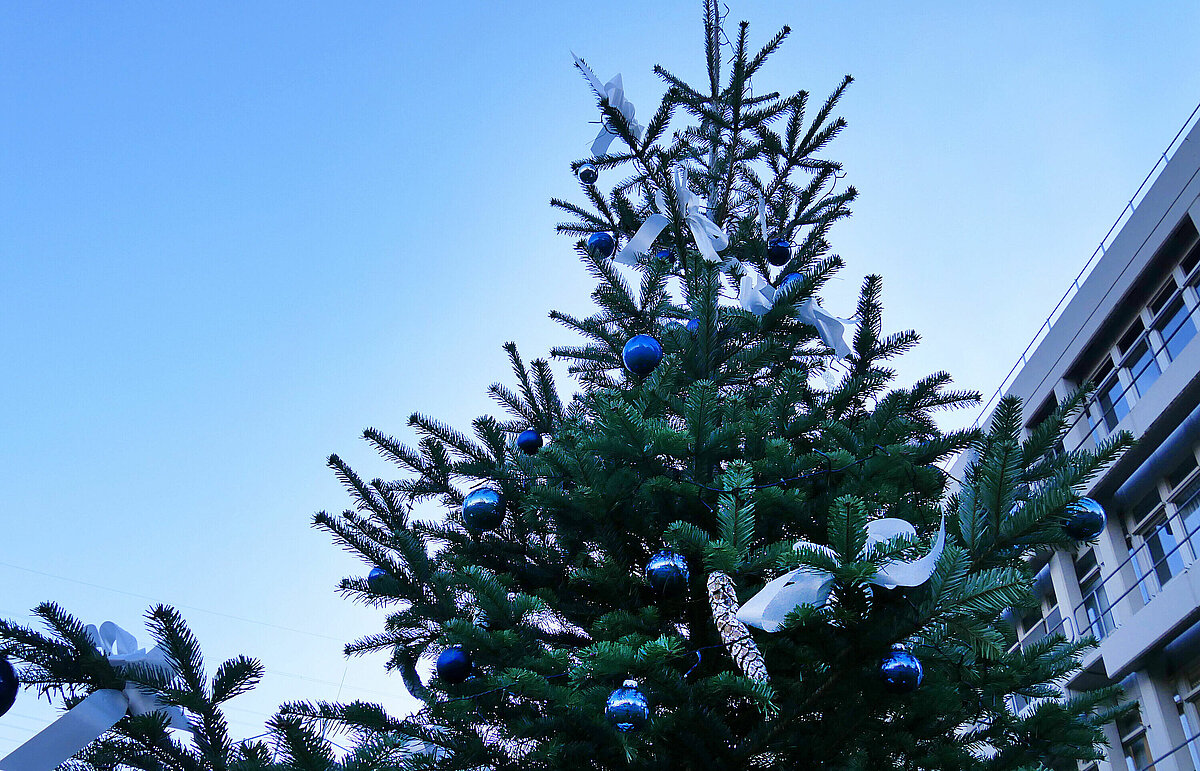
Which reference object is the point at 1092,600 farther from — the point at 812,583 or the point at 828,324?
the point at 812,583

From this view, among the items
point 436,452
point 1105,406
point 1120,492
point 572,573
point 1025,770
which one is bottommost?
point 1025,770

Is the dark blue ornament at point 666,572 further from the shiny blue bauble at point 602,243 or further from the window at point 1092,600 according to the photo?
the window at point 1092,600

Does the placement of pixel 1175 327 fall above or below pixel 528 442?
above

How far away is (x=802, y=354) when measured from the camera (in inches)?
170

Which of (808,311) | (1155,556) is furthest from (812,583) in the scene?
(1155,556)

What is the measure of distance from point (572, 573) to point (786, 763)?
978mm

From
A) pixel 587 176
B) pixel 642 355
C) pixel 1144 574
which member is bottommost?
pixel 642 355

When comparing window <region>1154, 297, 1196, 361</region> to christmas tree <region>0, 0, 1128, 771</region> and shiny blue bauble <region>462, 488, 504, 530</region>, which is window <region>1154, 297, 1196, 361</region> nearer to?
christmas tree <region>0, 0, 1128, 771</region>

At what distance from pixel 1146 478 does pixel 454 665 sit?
43.5ft

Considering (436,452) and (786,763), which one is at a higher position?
(436,452)

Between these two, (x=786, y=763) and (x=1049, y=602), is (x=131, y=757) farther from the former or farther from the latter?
(x=1049, y=602)

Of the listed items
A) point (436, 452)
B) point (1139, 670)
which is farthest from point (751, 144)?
point (1139, 670)

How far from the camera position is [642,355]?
3.22 metres

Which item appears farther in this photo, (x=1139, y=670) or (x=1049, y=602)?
(x=1049, y=602)
